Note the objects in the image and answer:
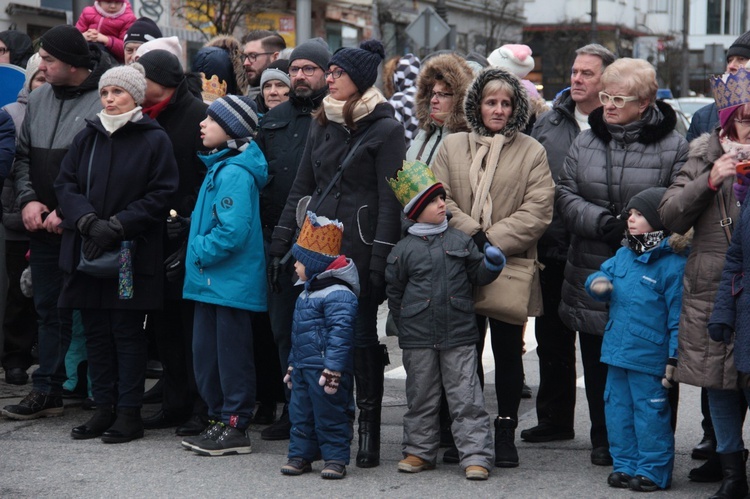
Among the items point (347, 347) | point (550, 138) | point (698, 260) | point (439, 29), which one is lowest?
point (347, 347)

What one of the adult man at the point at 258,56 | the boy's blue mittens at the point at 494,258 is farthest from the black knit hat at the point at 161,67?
the boy's blue mittens at the point at 494,258

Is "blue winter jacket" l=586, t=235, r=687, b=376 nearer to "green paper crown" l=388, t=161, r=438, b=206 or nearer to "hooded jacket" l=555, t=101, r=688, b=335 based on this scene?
"hooded jacket" l=555, t=101, r=688, b=335

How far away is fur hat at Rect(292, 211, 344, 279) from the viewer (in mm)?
6070

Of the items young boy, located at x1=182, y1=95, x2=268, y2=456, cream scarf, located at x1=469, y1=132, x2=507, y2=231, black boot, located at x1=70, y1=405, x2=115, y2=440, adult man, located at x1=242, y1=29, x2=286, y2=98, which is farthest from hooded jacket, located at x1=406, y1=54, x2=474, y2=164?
black boot, located at x1=70, y1=405, x2=115, y2=440

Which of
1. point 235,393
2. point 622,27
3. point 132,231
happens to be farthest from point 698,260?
point 622,27

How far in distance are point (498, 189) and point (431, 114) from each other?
94 cm

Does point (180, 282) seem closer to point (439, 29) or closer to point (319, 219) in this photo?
point (319, 219)

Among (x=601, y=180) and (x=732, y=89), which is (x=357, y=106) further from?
(x=732, y=89)

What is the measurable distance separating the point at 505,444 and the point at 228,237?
1.84m

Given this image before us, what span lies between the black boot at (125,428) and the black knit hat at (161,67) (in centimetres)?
194

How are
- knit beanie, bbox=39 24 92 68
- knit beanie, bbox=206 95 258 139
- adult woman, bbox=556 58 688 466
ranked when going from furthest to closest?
knit beanie, bbox=39 24 92 68 → knit beanie, bbox=206 95 258 139 → adult woman, bbox=556 58 688 466

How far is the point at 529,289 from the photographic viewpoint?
6266 mm

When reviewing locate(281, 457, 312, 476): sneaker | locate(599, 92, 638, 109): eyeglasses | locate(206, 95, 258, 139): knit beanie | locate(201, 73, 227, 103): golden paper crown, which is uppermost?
locate(201, 73, 227, 103): golden paper crown

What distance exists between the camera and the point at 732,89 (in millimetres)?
5414
